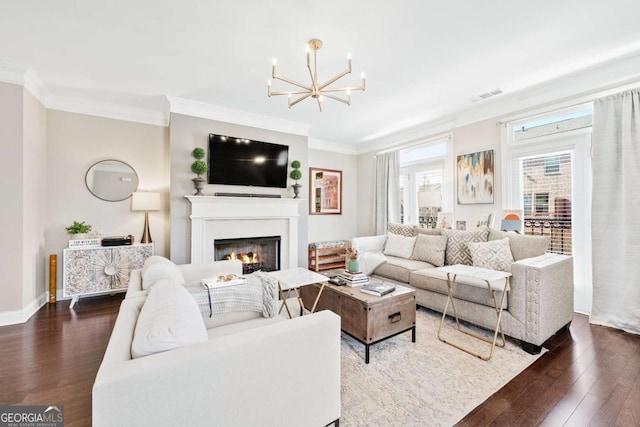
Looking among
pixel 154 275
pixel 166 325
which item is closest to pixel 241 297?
pixel 154 275

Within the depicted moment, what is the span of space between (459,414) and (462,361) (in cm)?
66

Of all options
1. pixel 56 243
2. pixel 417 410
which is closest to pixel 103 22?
pixel 56 243

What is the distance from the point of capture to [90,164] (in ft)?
12.5

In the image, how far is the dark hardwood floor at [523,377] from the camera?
1617 mm

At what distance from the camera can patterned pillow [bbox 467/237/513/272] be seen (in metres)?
2.91

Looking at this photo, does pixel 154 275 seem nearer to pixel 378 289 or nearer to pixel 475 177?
pixel 378 289

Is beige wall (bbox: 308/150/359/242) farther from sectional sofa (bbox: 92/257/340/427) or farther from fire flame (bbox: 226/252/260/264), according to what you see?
sectional sofa (bbox: 92/257/340/427)

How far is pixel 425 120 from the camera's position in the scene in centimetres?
450

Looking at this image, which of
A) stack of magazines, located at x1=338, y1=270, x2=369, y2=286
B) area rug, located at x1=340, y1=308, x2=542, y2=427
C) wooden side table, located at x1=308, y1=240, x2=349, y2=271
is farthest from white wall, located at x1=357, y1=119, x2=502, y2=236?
stack of magazines, located at x1=338, y1=270, x2=369, y2=286

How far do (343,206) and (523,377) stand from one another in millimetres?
4476

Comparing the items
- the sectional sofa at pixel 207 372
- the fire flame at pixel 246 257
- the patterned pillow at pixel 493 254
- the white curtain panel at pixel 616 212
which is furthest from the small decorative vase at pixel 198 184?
the white curtain panel at pixel 616 212

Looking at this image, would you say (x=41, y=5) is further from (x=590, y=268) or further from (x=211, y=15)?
(x=590, y=268)

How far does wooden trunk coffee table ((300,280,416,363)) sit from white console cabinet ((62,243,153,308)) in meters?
2.79

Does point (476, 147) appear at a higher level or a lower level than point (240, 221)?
higher
